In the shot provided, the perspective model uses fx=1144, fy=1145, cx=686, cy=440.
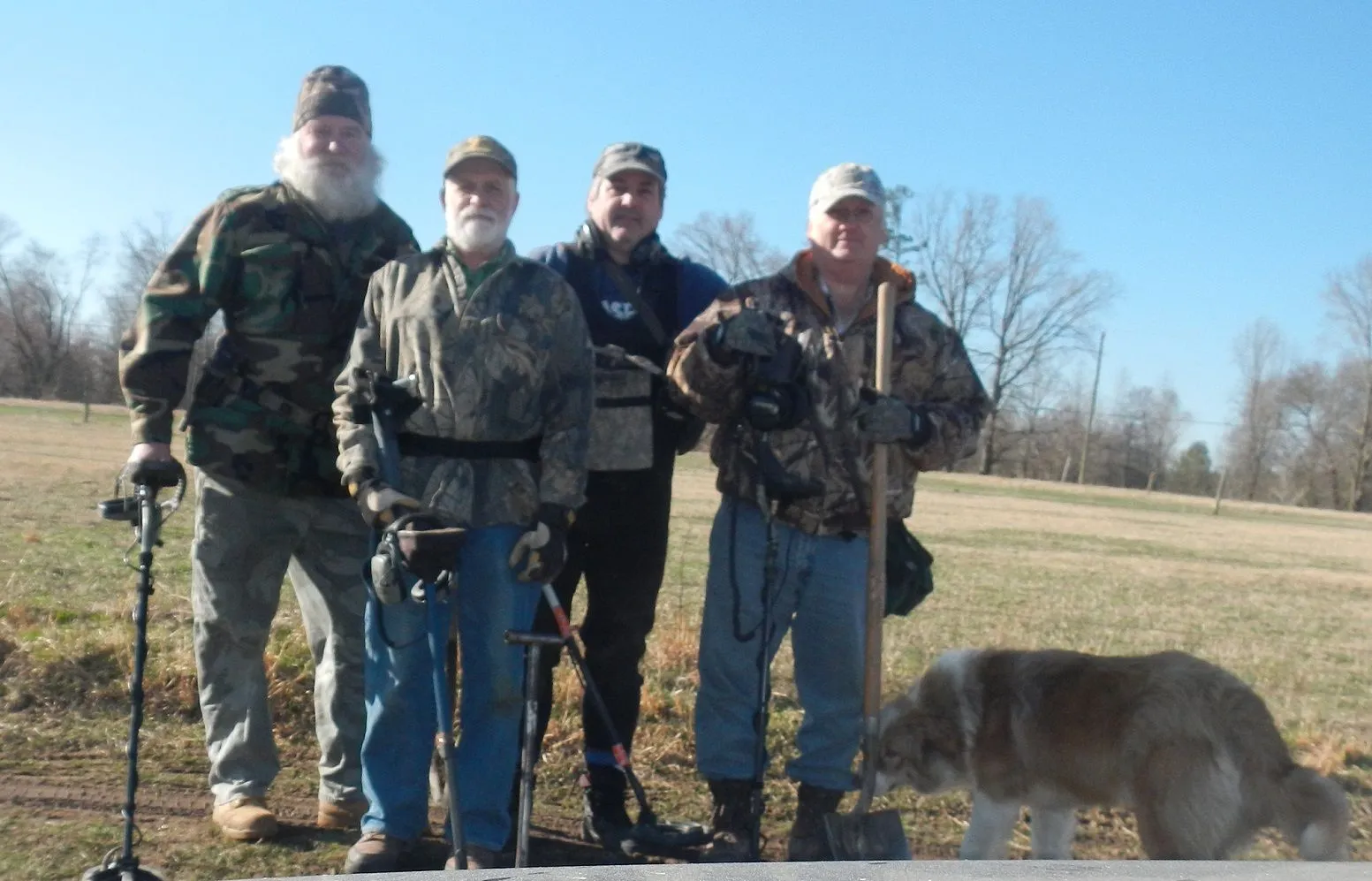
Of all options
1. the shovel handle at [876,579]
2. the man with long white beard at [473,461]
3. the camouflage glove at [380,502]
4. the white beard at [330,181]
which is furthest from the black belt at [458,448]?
the shovel handle at [876,579]

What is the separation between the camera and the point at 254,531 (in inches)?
163

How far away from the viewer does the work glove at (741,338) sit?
381cm

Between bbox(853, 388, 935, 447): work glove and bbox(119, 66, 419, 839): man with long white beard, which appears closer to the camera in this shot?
bbox(853, 388, 935, 447): work glove

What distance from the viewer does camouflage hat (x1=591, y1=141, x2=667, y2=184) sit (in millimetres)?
4379

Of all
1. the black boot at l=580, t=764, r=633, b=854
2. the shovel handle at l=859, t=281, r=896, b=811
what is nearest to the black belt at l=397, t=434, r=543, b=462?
the shovel handle at l=859, t=281, r=896, b=811

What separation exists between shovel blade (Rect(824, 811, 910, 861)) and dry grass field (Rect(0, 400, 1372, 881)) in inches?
27.6

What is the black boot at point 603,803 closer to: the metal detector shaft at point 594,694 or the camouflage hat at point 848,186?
the metal detector shaft at point 594,694

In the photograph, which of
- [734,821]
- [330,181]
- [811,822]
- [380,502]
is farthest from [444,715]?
[330,181]

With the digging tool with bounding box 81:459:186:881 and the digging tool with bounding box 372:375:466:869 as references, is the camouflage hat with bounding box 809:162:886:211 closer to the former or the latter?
the digging tool with bounding box 372:375:466:869

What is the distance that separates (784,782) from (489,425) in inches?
90.4

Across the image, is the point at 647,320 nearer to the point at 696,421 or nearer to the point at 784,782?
the point at 696,421

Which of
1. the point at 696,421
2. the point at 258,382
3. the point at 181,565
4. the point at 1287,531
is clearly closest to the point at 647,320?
the point at 696,421

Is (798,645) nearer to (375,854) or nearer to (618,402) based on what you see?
(618,402)

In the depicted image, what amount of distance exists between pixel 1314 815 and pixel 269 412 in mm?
3738
